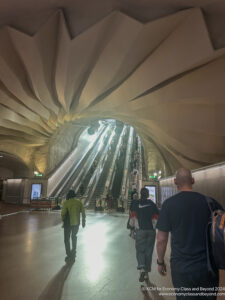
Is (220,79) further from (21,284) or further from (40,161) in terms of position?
(40,161)

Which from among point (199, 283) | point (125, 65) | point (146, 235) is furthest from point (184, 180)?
point (125, 65)

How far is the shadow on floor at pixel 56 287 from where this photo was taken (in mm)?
2516

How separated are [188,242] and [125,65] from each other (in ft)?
21.7

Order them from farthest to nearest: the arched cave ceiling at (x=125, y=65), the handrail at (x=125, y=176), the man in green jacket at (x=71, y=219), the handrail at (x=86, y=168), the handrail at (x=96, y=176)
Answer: the handrail at (x=86, y=168) → the handrail at (x=96, y=176) → the handrail at (x=125, y=176) → the arched cave ceiling at (x=125, y=65) → the man in green jacket at (x=71, y=219)

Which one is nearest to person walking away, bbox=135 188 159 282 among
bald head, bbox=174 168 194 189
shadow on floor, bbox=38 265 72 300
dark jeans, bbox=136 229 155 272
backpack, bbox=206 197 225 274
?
dark jeans, bbox=136 229 155 272

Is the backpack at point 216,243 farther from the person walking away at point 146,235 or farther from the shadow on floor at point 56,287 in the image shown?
the shadow on floor at point 56,287

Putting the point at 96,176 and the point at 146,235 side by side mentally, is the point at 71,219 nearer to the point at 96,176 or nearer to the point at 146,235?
the point at 146,235

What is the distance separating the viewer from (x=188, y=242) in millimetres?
1497

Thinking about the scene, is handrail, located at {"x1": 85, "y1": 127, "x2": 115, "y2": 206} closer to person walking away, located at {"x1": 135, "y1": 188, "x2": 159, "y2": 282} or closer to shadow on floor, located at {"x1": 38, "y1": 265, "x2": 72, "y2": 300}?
shadow on floor, located at {"x1": 38, "y1": 265, "x2": 72, "y2": 300}

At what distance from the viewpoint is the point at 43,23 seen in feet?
17.0

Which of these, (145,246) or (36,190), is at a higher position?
(36,190)

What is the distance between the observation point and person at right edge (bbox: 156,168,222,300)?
1.43 m

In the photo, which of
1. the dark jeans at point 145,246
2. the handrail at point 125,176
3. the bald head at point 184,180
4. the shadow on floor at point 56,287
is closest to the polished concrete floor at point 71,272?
the shadow on floor at point 56,287

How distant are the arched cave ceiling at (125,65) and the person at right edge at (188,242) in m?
4.81
